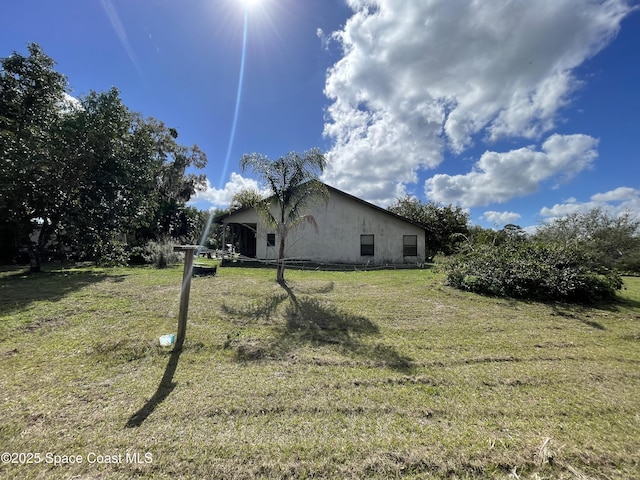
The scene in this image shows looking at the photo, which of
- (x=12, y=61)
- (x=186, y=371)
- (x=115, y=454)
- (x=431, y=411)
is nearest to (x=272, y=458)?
(x=115, y=454)

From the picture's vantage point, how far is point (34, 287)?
852cm

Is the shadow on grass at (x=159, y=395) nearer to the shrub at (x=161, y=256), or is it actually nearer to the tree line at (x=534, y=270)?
the tree line at (x=534, y=270)

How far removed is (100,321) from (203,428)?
4.29 meters

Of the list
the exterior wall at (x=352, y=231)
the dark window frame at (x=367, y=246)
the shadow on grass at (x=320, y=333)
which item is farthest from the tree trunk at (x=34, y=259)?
the dark window frame at (x=367, y=246)

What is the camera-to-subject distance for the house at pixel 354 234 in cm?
1695

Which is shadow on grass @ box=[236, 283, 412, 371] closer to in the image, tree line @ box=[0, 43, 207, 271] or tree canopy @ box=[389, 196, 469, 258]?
tree line @ box=[0, 43, 207, 271]

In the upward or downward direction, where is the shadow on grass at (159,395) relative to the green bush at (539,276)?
downward

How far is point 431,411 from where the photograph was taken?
2852 mm

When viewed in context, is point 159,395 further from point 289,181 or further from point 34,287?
point 34,287

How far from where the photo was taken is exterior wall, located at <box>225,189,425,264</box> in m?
17.0

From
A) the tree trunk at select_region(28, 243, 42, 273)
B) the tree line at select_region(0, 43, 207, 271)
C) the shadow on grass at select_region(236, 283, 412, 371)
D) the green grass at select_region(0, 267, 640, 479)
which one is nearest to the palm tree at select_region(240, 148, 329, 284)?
the shadow on grass at select_region(236, 283, 412, 371)

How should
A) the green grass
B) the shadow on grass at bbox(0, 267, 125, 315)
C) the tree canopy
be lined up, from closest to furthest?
the green grass
the shadow on grass at bbox(0, 267, 125, 315)
the tree canopy

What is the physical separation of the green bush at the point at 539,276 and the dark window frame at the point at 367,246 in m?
8.01

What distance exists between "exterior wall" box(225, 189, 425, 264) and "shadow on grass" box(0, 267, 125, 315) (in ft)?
27.2
